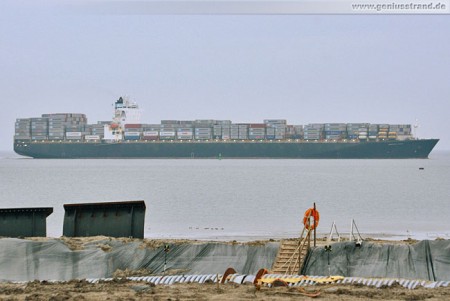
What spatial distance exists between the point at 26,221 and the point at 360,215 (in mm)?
29993

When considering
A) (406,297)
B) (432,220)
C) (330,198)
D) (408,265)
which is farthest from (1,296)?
(330,198)

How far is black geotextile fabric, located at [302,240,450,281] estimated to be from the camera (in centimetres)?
1834

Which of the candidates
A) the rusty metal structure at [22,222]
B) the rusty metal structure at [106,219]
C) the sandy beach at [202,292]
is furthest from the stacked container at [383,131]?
the sandy beach at [202,292]

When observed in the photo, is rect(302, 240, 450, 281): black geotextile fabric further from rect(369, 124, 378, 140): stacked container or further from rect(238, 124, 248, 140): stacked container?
rect(238, 124, 248, 140): stacked container

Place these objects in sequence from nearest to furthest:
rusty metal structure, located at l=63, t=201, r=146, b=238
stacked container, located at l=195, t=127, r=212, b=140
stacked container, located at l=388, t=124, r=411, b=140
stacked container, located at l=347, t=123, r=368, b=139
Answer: rusty metal structure, located at l=63, t=201, r=146, b=238
stacked container, located at l=347, t=123, r=368, b=139
stacked container, located at l=388, t=124, r=411, b=140
stacked container, located at l=195, t=127, r=212, b=140

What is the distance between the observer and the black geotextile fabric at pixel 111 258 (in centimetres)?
1831

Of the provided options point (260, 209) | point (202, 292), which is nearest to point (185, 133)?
point (260, 209)

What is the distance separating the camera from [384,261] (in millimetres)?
18812

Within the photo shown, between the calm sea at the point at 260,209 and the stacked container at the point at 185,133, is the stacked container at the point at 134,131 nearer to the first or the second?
the stacked container at the point at 185,133

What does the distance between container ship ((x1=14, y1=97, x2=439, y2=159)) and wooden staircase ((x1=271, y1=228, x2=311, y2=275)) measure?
164 meters

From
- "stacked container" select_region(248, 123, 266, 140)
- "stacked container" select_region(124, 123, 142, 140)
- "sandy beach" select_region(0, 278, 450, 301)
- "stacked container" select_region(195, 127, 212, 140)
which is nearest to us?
"sandy beach" select_region(0, 278, 450, 301)

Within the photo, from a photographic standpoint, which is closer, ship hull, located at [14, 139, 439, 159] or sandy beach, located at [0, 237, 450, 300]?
sandy beach, located at [0, 237, 450, 300]

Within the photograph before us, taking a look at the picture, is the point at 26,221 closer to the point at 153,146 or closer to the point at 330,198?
the point at 330,198

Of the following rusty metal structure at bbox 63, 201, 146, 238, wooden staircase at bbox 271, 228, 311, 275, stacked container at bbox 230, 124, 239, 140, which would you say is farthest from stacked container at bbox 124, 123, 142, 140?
wooden staircase at bbox 271, 228, 311, 275
